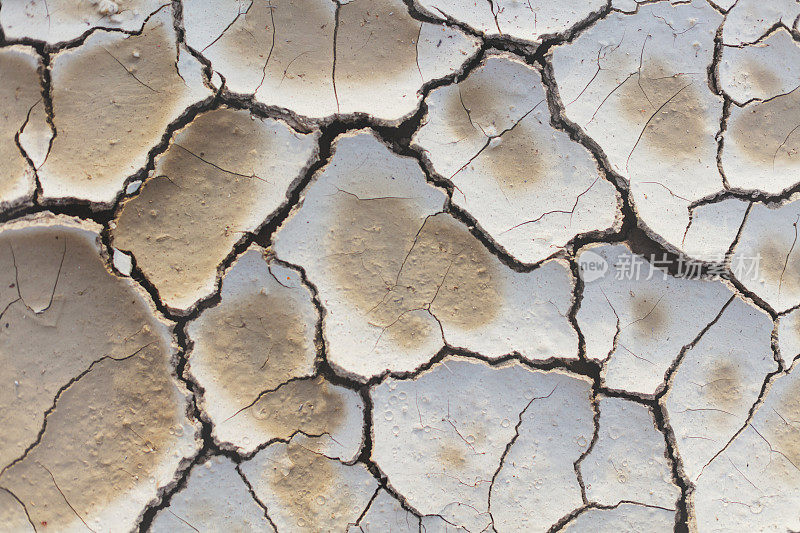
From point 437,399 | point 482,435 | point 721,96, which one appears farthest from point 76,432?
point 721,96

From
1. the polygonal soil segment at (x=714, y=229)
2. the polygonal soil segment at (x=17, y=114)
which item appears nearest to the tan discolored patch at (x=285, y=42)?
the polygonal soil segment at (x=17, y=114)

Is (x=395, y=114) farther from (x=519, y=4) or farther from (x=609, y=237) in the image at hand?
(x=609, y=237)

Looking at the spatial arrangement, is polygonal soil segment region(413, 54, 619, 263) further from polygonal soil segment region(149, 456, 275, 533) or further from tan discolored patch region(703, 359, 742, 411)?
polygonal soil segment region(149, 456, 275, 533)

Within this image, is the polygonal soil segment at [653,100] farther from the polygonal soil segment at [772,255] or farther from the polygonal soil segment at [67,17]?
the polygonal soil segment at [67,17]

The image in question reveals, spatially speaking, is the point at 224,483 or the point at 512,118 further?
the point at 512,118

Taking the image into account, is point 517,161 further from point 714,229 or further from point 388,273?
point 714,229

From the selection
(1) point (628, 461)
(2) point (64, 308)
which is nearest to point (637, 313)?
(1) point (628, 461)

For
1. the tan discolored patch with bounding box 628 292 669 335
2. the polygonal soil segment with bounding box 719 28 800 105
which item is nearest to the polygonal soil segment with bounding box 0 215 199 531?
the tan discolored patch with bounding box 628 292 669 335
